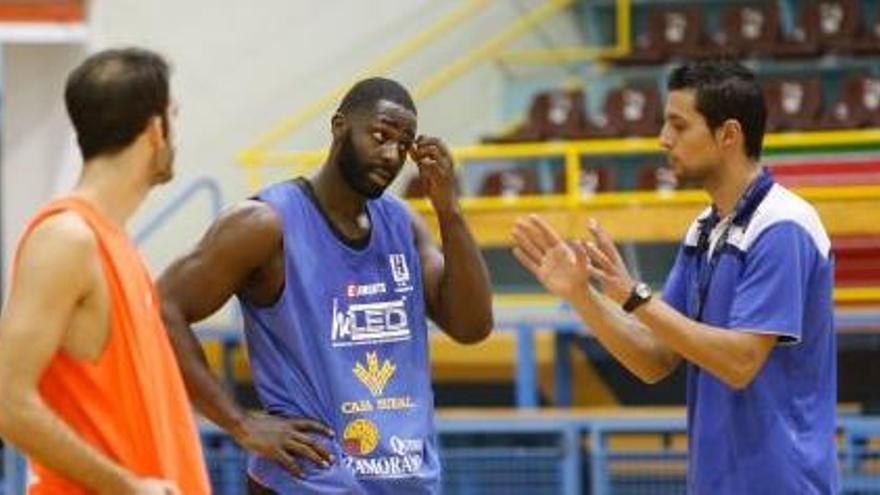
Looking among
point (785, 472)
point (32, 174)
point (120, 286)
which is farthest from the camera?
point (32, 174)

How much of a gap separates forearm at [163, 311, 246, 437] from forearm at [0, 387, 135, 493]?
126 centimetres

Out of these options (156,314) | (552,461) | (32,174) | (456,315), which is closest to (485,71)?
(32,174)

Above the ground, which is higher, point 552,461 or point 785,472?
point 785,472

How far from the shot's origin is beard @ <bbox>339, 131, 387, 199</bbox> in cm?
508

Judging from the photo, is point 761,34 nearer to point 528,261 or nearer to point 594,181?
point 594,181

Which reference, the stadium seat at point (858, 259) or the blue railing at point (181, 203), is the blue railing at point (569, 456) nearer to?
the stadium seat at point (858, 259)

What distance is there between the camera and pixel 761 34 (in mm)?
13562

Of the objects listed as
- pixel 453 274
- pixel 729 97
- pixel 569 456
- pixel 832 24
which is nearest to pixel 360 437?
pixel 453 274

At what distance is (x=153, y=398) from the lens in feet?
12.6

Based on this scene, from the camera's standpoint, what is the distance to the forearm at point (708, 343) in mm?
4734

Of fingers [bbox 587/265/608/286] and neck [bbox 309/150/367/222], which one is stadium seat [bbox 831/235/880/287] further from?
fingers [bbox 587/265/608/286]

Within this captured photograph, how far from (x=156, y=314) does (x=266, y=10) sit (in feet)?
30.3

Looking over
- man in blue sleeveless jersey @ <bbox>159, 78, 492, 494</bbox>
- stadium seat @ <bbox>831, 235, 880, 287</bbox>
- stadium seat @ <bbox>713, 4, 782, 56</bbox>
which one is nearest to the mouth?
man in blue sleeveless jersey @ <bbox>159, 78, 492, 494</bbox>

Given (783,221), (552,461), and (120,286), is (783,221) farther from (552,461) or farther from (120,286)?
(552,461)
